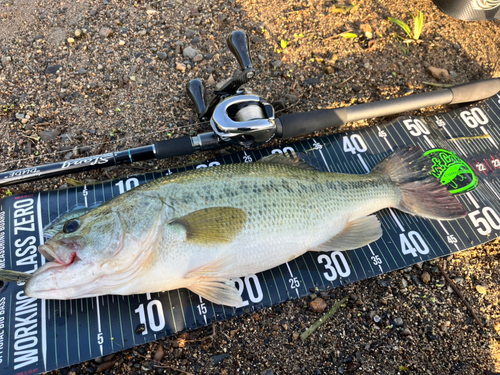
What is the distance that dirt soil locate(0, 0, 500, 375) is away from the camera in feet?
8.92

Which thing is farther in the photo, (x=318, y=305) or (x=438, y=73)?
(x=438, y=73)

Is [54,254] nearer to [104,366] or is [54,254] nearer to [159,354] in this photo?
[104,366]

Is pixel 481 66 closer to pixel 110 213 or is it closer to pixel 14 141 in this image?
pixel 110 213

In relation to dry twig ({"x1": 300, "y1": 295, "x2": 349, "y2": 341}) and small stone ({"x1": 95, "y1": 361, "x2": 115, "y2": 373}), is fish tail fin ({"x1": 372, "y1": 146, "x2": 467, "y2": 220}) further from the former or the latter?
small stone ({"x1": 95, "y1": 361, "x2": 115, "y2": 373})

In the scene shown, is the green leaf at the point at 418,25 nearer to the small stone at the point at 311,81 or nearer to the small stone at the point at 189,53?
the small stone at the point at 311,81

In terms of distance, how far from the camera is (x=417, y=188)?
10.4 feet

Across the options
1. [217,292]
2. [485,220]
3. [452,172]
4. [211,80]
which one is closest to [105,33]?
[211,80]

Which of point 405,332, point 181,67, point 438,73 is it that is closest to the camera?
point 405,332

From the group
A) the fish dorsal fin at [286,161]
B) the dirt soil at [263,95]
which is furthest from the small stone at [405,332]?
the fish dorsal fin at [286,161]

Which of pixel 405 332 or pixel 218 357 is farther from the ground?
pixel 218 357

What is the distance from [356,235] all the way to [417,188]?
84 cm

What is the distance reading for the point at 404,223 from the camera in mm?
3260

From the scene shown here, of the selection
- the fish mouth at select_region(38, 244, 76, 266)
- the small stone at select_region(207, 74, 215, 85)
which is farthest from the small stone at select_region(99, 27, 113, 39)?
the fish mouth at select_region(38, 244, 76, 266)

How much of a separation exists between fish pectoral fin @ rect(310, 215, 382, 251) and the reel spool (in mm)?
1170
